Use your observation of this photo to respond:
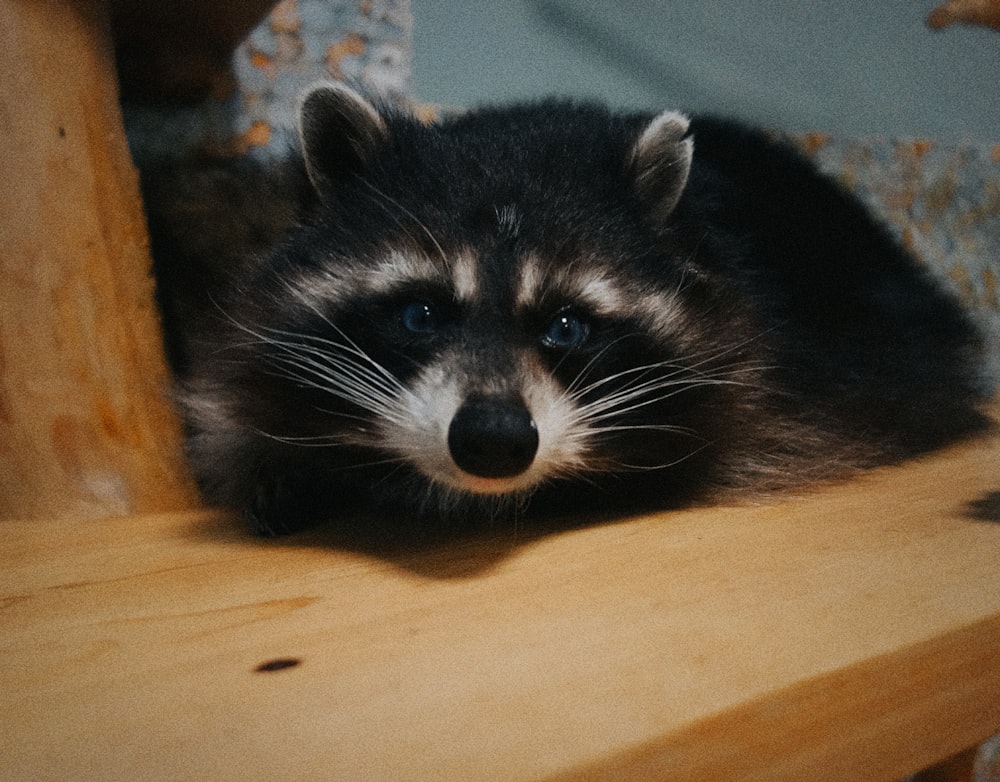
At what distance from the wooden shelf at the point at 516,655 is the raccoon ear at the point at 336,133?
634mm

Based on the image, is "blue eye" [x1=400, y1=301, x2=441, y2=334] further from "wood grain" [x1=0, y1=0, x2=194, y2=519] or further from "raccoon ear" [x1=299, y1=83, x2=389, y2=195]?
"wood grain" [x1=0, y1=0, x2=194, y2=519]

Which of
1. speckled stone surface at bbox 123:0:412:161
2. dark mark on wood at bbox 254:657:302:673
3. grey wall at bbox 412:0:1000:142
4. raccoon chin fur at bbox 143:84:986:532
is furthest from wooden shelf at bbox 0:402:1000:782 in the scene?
grey wall at bbox 412:0:1000:142

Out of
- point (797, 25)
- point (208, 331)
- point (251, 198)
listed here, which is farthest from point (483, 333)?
point (797, 25)

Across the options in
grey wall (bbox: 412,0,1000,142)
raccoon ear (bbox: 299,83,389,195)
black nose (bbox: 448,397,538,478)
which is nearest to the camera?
black nose (bbox: 448,397,538,478)

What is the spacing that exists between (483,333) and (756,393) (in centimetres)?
56

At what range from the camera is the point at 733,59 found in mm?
2555

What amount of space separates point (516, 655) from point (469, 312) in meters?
0.55

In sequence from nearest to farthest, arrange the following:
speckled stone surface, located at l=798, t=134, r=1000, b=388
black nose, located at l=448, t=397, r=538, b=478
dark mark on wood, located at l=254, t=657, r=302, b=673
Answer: dark mark on wood, located at l=254, t=657, r=302, b=673 → black nose, located at l=448, t=397, r=538, b=478 → speckled stone surface, located at l=798, t=134, r=1000, b=388

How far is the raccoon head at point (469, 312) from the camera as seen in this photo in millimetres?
1294

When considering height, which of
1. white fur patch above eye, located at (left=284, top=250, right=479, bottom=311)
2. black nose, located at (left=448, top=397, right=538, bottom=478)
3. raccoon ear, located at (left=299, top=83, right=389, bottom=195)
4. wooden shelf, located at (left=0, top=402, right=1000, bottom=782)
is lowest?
wooden shelf, located at (left=0, top=402, right=1000, bottom=782)

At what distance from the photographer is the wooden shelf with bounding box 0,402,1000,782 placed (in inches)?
31.4

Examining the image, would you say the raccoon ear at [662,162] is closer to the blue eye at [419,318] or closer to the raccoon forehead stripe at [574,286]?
the raccoon forehead stripe at [574,286]

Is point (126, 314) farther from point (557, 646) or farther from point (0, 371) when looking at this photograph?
point (557, 646)

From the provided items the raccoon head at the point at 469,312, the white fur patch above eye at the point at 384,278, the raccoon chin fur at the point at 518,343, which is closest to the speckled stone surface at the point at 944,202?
the raccoon chin fur at the point at 518,343
